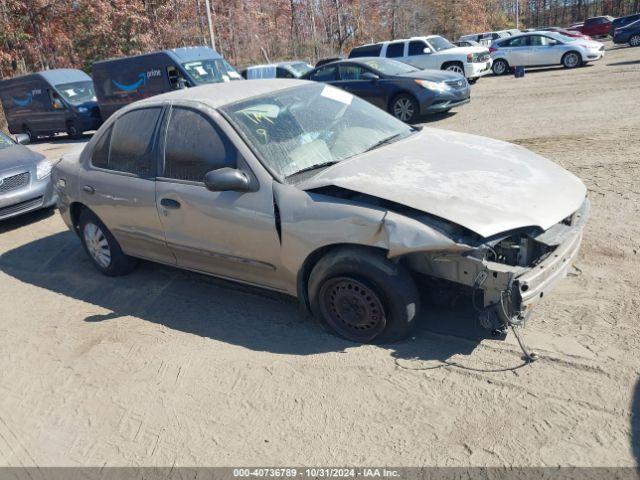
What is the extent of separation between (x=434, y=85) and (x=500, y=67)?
36.8 ft

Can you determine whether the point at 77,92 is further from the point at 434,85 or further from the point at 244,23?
the point at 244,23

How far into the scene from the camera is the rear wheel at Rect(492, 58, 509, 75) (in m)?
22.0

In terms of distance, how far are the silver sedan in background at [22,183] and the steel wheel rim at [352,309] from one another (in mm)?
5820

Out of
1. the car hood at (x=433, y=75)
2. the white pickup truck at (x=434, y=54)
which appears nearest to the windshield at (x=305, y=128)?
the car hood at (x=433, y=75)

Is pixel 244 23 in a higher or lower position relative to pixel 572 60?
higher

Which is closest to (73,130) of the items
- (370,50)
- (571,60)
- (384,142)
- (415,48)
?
(370,50)

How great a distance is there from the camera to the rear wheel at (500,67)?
22.0 metres

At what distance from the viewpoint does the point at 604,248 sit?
4801 millimetres

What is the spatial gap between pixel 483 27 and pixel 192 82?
4093 centimetres

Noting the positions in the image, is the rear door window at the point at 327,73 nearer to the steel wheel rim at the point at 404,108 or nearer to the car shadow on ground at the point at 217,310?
the steel wheel rim at the point at 404,108

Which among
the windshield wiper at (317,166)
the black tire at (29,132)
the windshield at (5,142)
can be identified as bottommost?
the black tire at (29,132)

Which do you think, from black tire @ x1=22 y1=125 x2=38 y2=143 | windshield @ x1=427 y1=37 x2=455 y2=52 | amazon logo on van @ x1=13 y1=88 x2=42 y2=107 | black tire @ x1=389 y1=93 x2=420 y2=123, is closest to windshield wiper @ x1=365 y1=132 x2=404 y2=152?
black tire @ x1=389 y1=93 x2=420 y2=123

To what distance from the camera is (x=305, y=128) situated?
430 cm

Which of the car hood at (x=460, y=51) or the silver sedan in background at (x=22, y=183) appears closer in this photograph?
the silver sedan in background at (x=22, y=183)
